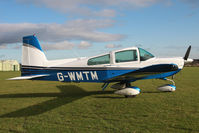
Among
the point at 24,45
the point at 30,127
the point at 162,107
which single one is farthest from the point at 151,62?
the point at 24,45

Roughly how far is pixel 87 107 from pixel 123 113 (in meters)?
1.39

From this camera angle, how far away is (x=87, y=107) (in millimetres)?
5574

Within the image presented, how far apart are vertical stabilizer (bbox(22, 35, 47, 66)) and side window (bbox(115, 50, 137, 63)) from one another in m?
3.75

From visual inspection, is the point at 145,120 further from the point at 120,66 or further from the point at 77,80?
the point at 77,80

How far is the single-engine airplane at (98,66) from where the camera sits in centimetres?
709

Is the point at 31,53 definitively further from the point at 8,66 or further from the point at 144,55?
the point at 8,66

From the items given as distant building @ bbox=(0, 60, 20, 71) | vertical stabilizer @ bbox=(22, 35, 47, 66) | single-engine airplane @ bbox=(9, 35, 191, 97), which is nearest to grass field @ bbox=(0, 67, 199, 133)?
single-engine airplane @ bbox=(9, 35, 191, 97)

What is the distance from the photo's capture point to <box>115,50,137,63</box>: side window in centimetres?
709

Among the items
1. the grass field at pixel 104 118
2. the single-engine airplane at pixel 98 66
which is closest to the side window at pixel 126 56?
the single-engine airplane at pixel 98 66

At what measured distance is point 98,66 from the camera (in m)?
7.28

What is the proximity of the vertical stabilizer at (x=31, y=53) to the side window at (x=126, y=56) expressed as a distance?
12.3 ft

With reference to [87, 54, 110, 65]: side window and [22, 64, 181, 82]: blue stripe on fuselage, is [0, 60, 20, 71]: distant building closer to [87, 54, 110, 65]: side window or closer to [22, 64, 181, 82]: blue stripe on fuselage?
[22, 64, 181, 82]: blue stripe on fuselage

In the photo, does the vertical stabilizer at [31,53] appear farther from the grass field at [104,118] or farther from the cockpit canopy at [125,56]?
the cockpit canopy at [125,56]

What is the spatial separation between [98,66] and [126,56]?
1.34 meters
